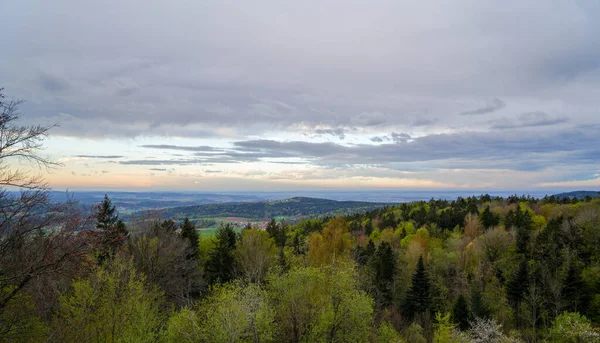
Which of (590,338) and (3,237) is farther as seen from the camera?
(590,338)

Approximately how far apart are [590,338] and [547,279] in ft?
56.2

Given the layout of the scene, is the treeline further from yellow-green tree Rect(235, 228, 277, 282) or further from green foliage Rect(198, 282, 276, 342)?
yellow-green tree Rect(235, 228, 277, 282)

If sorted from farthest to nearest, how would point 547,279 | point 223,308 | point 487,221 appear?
point 487,221 < point 547,279 < point 223,308

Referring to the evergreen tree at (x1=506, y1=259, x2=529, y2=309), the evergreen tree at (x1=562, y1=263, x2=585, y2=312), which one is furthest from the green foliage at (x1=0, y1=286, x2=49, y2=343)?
the evergreen tree at (x1=562, y1=263, x2=585, y2=312)

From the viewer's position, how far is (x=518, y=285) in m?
42.7

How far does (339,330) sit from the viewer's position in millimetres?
20250

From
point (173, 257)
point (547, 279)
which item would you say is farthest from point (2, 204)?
point (547, 279)

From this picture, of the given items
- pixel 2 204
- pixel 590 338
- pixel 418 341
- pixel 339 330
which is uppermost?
pixel 2 204

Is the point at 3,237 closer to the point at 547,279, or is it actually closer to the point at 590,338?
the point at 590,338

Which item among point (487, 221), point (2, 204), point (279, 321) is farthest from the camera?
point (487, 221)

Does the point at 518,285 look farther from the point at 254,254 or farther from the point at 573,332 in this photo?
the point at 254,254

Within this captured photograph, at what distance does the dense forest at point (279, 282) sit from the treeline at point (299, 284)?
118 millimetres

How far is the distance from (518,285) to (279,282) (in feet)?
121

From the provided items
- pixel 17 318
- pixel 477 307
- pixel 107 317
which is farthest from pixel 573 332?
pixel 17 318
